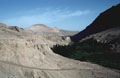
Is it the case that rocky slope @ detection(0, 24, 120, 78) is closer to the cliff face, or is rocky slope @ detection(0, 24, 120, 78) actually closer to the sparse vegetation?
the sparse vegetation

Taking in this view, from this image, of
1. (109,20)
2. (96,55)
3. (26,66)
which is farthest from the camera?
(109,20)

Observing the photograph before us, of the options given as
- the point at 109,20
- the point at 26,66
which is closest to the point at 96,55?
the point at 26,66

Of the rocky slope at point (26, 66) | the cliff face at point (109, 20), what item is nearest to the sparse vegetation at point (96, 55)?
the rocky slope at point (26, 66)

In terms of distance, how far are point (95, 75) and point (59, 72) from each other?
5.48 metres

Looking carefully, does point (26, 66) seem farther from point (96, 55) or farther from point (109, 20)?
point (109, 20)

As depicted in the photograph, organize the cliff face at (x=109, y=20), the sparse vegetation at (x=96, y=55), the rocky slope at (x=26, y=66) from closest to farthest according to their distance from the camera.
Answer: the rocky slope at (x=26, y=66), the sparse vegetation at (x=96, y=55), the cliff face at (x=109, y=20)

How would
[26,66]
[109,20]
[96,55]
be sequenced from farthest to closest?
[109,20] < [96,55] < [26,66]

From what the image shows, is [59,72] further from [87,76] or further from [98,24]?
[98,24]

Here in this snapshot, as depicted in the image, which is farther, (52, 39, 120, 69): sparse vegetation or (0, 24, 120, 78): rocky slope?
(52, 39, 120, 69): sparse vegetation

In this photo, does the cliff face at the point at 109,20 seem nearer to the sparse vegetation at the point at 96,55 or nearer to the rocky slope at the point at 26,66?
the sparse vegetation at the point at 96,55

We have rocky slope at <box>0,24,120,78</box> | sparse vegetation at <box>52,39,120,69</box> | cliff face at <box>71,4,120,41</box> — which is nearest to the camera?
→ rocky slope at <box>0,24,120,78</box>

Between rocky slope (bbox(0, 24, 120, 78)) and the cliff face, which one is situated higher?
the cliff face

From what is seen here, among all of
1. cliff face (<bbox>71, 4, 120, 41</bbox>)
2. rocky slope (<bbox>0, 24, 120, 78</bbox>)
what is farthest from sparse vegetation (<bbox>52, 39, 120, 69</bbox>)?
cliff face (<bbox>71, 4, 120, 41</bbox>)

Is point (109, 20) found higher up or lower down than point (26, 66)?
higher up
